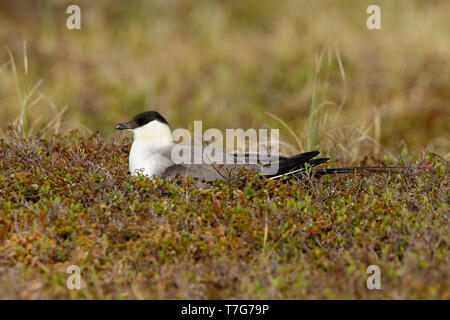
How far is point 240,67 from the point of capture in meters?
12.6

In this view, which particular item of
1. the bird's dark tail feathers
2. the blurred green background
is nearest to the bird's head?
the bird's dark tail feathers

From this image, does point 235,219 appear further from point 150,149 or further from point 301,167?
point 150,149

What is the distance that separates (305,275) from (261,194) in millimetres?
1347

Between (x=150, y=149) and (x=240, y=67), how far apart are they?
22.8 ft

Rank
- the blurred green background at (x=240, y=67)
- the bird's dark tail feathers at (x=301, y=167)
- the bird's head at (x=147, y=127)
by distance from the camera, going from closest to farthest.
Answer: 1. the bird's dark tail feathers at (x=301, y=167)
2. the bird's head at (x=147, y=127)
3. the blurred green background at (x=240, y=67)

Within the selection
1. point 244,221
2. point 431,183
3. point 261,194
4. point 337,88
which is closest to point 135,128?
point 261,194

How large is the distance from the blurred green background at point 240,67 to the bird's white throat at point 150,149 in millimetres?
3883

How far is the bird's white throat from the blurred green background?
388 cm

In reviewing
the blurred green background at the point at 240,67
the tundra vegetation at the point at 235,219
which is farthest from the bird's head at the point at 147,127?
the blurred green background at the point at 240,67

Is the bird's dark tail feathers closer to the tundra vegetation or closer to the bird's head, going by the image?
the tundra vegetation

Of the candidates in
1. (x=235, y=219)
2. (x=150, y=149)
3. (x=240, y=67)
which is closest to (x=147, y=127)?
(x=150, y=149)

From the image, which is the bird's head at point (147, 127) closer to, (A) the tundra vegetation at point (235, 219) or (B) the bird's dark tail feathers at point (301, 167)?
(A) the tundra vegetation at point (235, 219)

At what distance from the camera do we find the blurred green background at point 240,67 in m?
10.9

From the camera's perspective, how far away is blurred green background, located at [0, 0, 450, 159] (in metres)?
10.9
